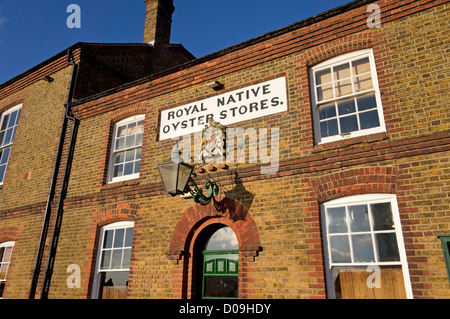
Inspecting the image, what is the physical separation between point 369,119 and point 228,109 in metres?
2.74

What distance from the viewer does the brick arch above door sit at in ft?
19.3

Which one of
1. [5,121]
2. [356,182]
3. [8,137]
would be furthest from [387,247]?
[5,121]

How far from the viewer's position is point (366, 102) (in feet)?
19.3

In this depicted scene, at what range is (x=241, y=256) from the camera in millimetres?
5887

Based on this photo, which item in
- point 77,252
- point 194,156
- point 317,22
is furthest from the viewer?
point 77,252

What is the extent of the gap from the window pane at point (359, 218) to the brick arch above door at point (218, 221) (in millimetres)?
1561

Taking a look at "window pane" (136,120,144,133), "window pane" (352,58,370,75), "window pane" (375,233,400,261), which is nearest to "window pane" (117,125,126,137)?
"window pane" (136,120,144,133)

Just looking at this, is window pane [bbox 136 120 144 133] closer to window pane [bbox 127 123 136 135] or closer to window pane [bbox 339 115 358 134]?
window pane [bbox 127 123 136 135]

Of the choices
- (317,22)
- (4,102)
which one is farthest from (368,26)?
(4,102)

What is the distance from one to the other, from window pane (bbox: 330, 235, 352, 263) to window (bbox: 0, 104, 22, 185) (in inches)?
406

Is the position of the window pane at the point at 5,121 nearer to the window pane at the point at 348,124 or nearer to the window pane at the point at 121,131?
the window pane at the point at 121,131

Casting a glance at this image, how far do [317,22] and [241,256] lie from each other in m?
4.65
